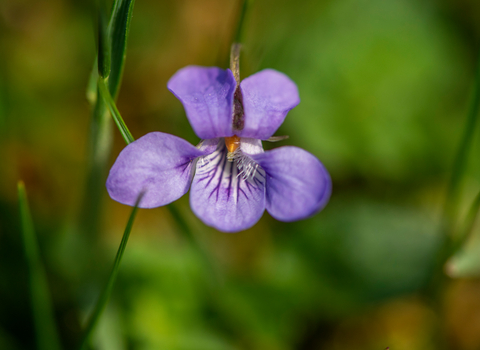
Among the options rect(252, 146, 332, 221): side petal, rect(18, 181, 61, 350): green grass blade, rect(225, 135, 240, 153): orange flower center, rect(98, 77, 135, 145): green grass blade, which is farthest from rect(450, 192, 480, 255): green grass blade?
rect(18, 181, 61, 350): green grass blade

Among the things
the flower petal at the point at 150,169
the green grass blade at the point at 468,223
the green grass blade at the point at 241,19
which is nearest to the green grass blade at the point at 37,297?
the flower petal at the point at 150,169

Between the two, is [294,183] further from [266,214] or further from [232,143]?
[266,214]

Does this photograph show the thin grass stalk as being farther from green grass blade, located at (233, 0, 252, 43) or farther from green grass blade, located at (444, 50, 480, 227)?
green grass blade, located at (233, 0, 252, 43)

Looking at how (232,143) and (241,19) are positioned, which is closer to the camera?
(232,143)

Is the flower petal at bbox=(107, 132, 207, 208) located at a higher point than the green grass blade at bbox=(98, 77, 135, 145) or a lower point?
lower

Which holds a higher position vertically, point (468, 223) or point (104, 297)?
point (468, 223)

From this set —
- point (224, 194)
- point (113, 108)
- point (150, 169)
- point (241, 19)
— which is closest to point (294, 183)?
point (224, 194)

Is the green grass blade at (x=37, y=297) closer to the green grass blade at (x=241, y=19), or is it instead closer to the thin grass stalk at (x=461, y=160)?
the green grass blade at (x=241, y=19)
